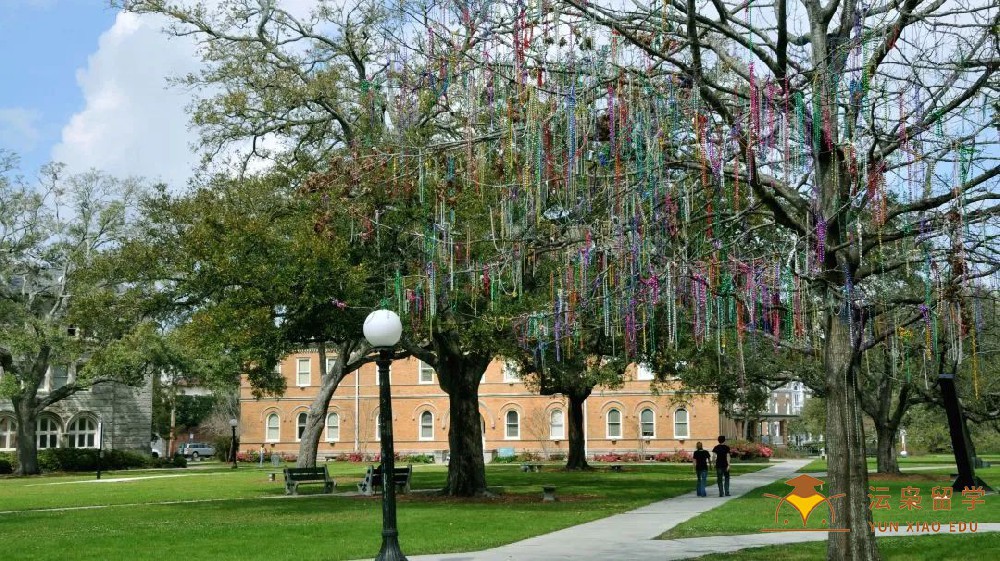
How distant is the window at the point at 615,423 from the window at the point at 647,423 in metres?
1.27

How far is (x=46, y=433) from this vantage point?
55.2 meters

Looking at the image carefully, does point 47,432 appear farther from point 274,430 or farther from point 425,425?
point 425,425

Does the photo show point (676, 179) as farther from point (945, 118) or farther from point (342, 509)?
point (342, 509)

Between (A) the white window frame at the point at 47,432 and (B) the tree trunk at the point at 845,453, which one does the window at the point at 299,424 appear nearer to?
(A) the white window frame at the point at 47,432

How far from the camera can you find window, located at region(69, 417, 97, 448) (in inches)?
2175

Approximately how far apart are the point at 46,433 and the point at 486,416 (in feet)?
82.7

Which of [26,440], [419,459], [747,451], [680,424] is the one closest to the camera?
[26,440]

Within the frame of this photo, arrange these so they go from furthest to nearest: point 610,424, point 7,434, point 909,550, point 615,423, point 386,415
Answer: point 610,424
point 615,423
point 7,434
point 909,550
point 386,415

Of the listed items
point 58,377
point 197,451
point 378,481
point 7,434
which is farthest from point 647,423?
point 197,451

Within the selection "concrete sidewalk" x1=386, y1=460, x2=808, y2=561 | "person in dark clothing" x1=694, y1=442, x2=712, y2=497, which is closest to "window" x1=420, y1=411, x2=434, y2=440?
"person in dark clothing" x1=694, y1=442, x2=712, y2=497

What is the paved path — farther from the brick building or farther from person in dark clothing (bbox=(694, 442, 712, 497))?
the brick building

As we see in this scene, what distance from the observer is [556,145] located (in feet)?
32.7

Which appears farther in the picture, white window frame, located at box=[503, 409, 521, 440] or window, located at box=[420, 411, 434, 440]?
window, located at box=[420, 411, 434, 440]

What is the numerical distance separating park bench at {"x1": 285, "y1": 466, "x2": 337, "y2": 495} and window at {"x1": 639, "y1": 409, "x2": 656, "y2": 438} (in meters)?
33.5
